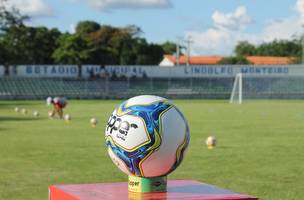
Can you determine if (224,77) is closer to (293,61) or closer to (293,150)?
(293,61)

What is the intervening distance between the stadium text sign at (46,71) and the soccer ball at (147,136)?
71.8 meters

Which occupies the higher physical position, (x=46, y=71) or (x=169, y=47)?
(x=169, y=47)

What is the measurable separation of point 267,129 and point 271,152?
8880mm

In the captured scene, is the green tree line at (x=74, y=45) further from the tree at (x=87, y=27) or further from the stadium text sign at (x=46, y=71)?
the stadium text sign at (x=46, y=71)

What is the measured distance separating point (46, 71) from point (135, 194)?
7304cm

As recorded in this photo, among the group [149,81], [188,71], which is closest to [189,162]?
[149,81]

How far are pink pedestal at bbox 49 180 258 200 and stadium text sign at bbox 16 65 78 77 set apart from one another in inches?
2807

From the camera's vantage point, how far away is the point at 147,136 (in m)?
6.32

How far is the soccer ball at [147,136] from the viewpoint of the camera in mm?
6348

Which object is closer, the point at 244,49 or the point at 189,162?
the point at 189,162

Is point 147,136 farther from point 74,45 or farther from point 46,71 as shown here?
point 74,45

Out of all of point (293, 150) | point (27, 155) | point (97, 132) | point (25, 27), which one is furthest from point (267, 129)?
point (25, 27)

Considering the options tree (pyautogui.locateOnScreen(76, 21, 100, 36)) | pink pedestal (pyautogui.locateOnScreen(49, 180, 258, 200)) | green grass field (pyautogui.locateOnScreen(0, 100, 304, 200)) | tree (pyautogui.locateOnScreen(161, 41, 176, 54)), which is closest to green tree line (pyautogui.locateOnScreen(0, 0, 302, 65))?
tree (pyautogui.locateOnScreen(76, 21, 100, 36))

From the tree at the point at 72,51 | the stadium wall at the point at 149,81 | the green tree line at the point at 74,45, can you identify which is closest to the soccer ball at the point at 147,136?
the stadium wall at the point at 149,81
